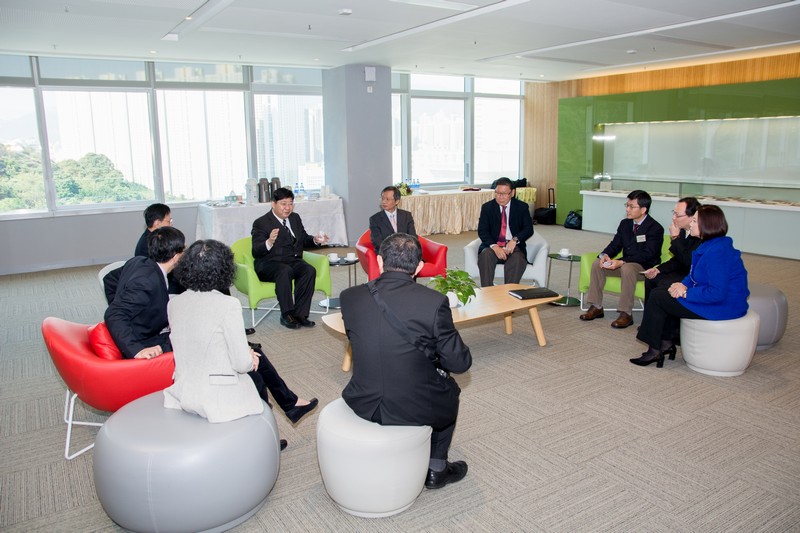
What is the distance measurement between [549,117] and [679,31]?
5.72 metres

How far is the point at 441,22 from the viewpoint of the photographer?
648 cm

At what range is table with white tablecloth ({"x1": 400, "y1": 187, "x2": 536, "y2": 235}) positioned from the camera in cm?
1107

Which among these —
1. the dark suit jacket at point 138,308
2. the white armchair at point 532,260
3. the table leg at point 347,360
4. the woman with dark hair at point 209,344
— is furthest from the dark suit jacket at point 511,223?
the woman with dark hair at point 209,344

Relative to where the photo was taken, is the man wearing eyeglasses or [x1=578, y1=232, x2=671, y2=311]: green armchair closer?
the man wearing eyeglasses

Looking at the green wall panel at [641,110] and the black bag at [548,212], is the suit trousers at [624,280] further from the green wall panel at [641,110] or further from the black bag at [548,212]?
the black bag at [548,212]

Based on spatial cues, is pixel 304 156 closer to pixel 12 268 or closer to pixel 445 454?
pixel 12 268

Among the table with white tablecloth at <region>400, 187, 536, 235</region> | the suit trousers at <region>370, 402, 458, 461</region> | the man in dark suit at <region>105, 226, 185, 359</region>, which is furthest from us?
the table with white tablecloth at <region>400, 187, 536, 235</region>

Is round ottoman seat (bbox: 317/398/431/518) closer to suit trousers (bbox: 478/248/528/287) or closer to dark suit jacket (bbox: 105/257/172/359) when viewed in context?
dark suit jacket (bbox: 105/257/172/359)

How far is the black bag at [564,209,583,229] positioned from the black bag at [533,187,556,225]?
18.2 inches

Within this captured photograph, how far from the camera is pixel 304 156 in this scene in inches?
426

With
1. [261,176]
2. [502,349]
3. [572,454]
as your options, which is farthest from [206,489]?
[261,176]

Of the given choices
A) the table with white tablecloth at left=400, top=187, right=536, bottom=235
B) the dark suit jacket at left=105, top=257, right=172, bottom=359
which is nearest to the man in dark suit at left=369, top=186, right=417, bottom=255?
the dark suit jacket at left=105, top=257, right=172, bottom=359

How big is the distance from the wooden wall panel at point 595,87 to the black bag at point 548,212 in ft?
0.51

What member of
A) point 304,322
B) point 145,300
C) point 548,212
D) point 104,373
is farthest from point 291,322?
point 548,212
